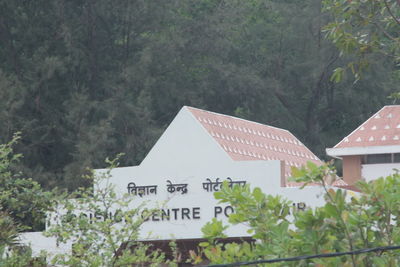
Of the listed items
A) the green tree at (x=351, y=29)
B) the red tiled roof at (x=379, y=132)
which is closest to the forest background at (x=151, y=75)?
the red tiled roof at (x=379, y=132)

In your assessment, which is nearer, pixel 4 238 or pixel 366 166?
pixel 4 238

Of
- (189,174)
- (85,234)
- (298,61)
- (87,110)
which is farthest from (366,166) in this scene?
(298,61)

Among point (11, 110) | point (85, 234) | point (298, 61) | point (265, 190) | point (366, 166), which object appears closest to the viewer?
point (85, 234)

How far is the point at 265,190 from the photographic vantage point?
16.5m

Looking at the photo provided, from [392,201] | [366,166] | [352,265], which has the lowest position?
[352,265]

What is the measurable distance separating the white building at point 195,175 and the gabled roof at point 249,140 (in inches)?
1.1

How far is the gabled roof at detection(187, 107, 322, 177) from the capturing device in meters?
18.3

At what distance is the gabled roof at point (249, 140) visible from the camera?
1833 cm

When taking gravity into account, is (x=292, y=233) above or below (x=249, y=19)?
below

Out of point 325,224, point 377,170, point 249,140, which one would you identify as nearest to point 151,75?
point 377,170

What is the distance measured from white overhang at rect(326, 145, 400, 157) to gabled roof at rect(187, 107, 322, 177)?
33.0 inches

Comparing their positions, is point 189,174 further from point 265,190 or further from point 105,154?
point 105,154

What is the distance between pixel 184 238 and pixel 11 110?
15.6 metres

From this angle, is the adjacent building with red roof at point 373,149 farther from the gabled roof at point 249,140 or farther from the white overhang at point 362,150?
the gabled roof at point 249,140
